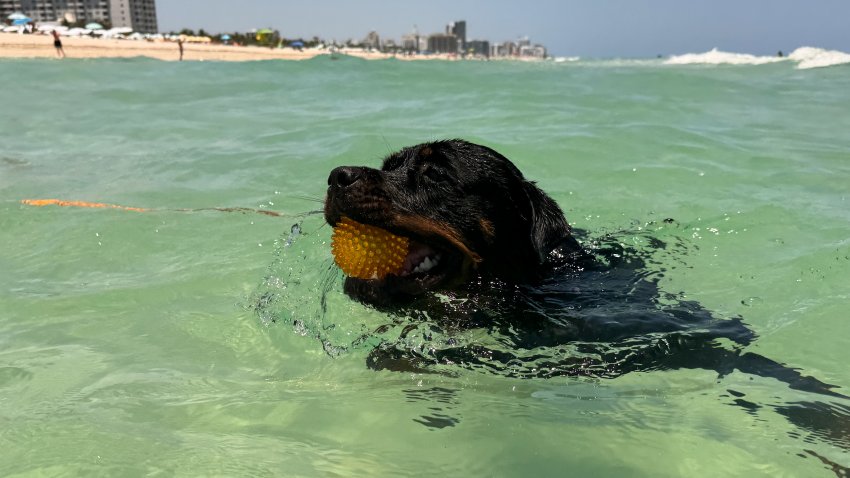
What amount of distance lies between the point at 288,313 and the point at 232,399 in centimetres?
122

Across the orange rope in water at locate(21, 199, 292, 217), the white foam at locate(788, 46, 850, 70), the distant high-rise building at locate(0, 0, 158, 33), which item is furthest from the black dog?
the distant high-rise building at locate(0, 0, 158, 33)

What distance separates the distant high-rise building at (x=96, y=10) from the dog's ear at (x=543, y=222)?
17413cm

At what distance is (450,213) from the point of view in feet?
11.8

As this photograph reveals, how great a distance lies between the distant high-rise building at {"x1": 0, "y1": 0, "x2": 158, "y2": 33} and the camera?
527 feet

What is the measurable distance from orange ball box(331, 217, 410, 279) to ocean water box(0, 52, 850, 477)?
483 millimetres

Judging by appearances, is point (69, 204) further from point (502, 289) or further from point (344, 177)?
point (502, 289)

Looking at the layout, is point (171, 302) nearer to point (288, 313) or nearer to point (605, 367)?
point (288, 313)

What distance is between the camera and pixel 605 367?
3.32 metres

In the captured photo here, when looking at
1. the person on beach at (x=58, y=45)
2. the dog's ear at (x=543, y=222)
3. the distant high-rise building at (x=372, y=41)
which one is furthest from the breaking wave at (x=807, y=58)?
the distant high-rise building at (x=372, y=41)

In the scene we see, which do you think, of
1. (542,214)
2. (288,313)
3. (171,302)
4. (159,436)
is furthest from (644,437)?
(171,302)

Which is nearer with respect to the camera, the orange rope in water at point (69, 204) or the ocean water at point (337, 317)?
the ocean water at point (337, 317)

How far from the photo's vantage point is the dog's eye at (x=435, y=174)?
368 cm

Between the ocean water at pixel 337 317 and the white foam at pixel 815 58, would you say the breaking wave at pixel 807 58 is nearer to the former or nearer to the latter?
the white foam at pixel 815 58

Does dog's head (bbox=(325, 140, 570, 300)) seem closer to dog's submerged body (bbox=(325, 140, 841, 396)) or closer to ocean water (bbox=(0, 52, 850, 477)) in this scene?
dog's submerged body (bbox=(325, 140, 841, 396))
